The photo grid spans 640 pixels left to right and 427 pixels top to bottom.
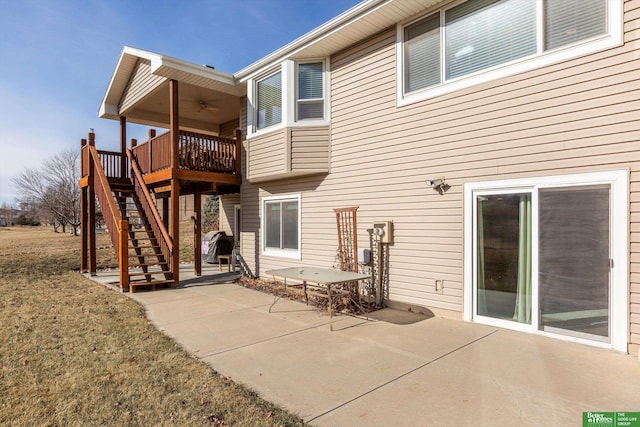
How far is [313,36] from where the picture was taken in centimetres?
698

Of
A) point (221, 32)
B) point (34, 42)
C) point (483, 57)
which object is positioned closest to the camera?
point (483, 57)

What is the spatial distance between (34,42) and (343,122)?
375 inches

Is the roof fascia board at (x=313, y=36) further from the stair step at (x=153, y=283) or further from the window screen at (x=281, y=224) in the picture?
the stair step at (x=153, y=283)

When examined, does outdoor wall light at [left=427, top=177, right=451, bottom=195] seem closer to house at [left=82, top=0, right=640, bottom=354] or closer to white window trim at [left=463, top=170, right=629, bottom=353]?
house at [left=82, top=0, right=640, bottom=354]

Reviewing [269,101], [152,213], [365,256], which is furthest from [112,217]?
[365,256]

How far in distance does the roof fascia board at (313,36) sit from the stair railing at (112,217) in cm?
448

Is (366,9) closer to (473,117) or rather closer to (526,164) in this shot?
(473,117)

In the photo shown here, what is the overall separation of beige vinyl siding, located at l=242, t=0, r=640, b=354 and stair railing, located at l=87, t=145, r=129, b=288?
378 centimetres

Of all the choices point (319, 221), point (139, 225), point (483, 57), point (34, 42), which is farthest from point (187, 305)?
point (34, 42)

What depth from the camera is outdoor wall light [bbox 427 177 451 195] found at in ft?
18.1

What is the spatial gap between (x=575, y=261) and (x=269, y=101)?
6.86 metres

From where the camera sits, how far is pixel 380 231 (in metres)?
6.21

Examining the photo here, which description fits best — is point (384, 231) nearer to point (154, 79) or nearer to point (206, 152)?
point (206, 152)

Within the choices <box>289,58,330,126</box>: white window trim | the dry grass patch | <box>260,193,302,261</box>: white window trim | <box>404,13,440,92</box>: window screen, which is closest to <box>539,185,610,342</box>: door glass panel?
<box>404,13,440,92</box>: window screen
